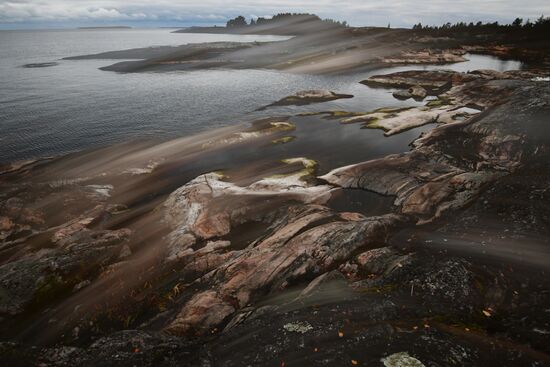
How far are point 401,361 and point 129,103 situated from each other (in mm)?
69460

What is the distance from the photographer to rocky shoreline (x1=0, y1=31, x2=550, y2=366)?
11.9m

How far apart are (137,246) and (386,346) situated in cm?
1762

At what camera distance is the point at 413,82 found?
71.4 metres

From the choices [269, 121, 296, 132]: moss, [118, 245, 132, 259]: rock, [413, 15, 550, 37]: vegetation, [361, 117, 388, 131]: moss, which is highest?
[413, 15, 550, 37]: vegetation

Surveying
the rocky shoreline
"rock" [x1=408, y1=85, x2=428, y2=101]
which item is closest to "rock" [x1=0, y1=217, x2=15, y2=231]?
the rocky shoreline

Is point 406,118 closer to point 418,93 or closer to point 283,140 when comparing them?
point 283,140

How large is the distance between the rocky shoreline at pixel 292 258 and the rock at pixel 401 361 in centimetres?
9

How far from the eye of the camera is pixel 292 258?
17453 millimetres

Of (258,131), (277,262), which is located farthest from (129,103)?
(277,262)

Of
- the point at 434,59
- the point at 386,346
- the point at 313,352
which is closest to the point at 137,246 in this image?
the point at 313,352

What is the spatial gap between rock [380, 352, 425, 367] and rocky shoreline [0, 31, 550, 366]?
0.09 meters

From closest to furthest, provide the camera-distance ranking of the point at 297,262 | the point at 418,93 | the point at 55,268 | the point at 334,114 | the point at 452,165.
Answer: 1. the point at 297,262
2. the point at 55,268
3. the point at 452,165
4. the point at 334,114
5. the point at 418,93

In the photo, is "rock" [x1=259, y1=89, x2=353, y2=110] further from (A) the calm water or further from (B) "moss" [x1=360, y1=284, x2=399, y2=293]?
(B) "moss" [x1=360, y1=284, x2=399, y2=293]

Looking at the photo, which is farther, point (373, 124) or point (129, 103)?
point (129, 103)
